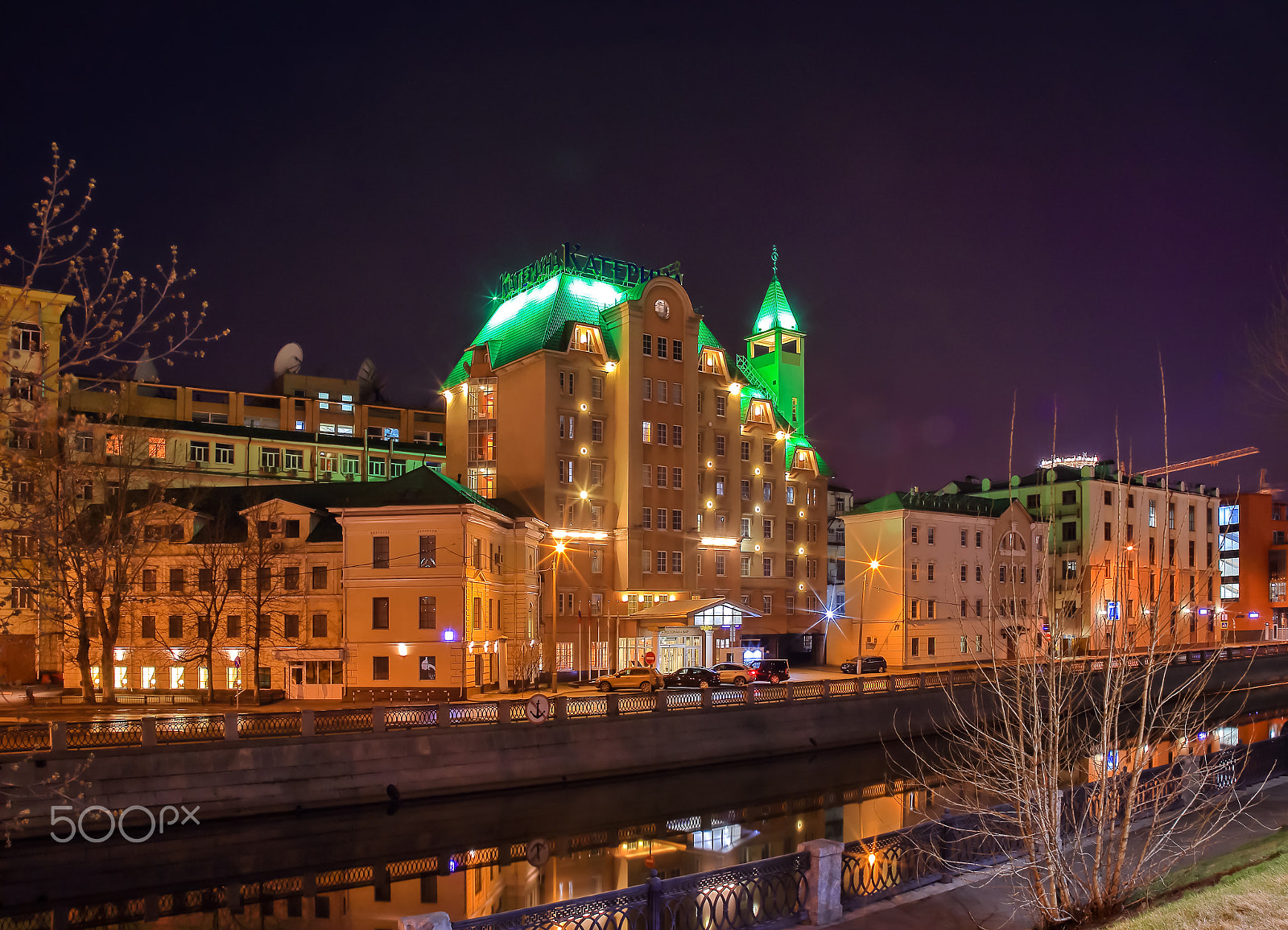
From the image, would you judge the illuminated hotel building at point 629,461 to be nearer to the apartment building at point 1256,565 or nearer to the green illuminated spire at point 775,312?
the green illuminated spire at point 775,312

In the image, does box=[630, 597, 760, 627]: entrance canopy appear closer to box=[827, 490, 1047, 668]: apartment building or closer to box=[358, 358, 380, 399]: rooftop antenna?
box=[827, 490, 1047, 668]: apartment building

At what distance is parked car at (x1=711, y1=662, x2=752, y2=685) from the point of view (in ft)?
181

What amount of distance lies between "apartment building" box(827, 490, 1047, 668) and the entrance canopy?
45.7 feet

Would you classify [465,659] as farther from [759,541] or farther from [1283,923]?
[1283,923]

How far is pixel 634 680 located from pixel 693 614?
1148cm

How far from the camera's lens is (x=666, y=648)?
65.1 m

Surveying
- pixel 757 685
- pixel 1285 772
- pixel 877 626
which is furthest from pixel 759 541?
pixel 1285 772

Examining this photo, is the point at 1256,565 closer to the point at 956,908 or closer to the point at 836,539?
the point at 836,539

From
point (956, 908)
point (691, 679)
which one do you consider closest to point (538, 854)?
point (956, 908)

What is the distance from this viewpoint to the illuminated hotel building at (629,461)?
6375cm

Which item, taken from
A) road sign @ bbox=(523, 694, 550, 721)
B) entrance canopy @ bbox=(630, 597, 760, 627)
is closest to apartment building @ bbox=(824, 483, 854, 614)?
entrance canopy @ bbox=(630, 597, 760, 627)

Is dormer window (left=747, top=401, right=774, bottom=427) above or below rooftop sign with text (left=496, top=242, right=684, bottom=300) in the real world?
below

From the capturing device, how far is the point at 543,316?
219 ft

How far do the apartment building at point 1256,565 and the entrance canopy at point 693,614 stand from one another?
6899 cm
